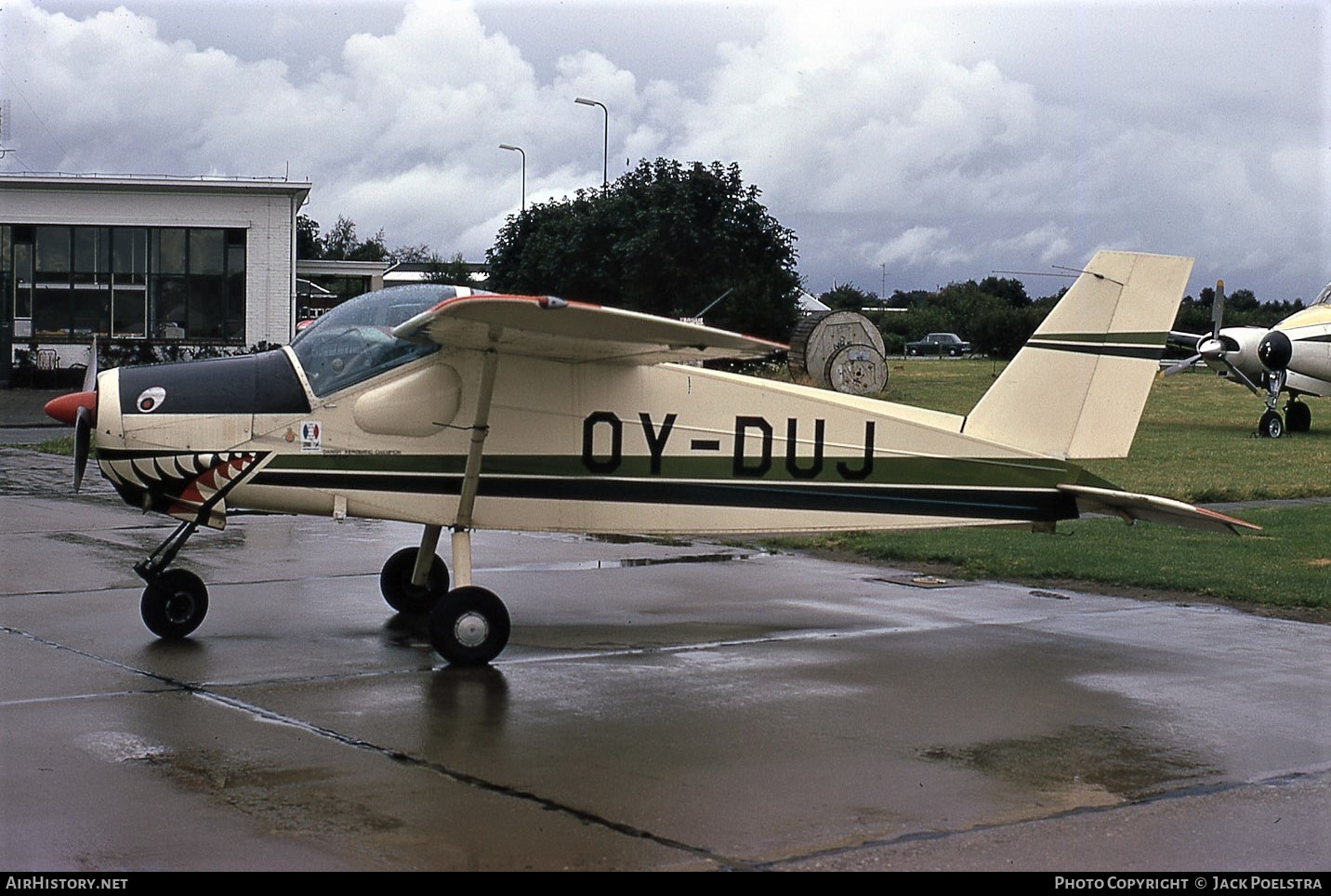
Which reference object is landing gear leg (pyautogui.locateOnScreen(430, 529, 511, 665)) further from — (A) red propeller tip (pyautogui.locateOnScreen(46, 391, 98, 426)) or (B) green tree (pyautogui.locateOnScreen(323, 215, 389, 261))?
(B) green tree (pyautogui.locateOnScreen(323, 215, 389, 261))

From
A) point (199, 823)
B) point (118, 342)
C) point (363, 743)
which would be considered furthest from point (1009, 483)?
point (118, 342)

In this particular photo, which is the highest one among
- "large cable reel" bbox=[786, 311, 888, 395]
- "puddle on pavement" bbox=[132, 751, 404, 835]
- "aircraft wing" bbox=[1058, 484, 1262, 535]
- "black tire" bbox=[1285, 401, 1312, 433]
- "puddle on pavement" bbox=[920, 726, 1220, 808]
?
"large cable reel" bbox=[786, 311, 888, 395]

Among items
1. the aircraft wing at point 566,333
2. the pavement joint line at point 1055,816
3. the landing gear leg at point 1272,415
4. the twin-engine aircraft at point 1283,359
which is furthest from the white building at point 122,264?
the pavement joint line at point 1055,816

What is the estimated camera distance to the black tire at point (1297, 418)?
3203cm

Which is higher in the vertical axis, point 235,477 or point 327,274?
point 327,274

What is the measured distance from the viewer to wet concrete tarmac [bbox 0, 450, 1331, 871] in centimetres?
528

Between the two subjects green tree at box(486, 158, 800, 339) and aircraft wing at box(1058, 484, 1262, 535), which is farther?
green tree at box(486, 158, 800, 339)

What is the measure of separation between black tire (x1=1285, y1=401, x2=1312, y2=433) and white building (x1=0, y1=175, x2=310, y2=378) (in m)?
30.1

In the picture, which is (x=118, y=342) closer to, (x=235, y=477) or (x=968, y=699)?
(x=235, y=477)

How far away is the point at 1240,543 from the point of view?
1430 cm

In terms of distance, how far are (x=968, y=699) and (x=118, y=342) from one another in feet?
131

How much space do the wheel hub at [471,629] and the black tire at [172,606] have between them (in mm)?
1973

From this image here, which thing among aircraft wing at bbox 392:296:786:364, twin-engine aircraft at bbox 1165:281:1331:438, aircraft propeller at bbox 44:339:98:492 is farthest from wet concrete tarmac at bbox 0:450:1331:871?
twin-engine aircraft at bbox 1165:281:1331:438

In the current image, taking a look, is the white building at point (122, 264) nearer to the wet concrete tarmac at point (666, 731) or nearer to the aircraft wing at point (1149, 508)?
the wet concrete tarmac at point (666, 731)
